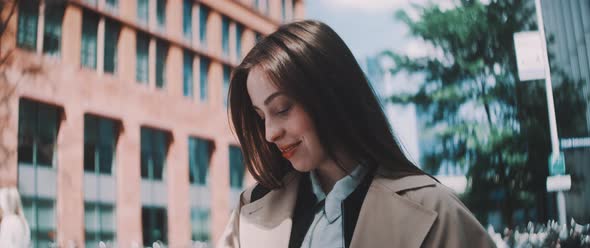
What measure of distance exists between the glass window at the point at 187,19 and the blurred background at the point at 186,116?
A: 7 cm

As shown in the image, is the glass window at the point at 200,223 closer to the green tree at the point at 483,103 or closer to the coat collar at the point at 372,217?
the green tree at the point at 483,103

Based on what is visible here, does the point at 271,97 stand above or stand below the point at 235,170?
above

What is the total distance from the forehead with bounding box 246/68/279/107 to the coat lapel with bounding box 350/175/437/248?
0.24 metres

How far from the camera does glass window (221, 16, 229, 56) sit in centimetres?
1386

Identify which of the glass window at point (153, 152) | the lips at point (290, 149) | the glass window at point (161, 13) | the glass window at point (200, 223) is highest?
the glass window at point (161, 13)

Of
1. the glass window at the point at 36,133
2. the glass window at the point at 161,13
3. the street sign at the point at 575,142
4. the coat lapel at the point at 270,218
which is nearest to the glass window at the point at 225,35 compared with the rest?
the glass window at the point at 161,13

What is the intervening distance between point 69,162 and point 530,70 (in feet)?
19.9

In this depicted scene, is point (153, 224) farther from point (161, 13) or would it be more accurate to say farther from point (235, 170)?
point (161, 13)

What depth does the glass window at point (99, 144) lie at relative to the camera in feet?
28.6

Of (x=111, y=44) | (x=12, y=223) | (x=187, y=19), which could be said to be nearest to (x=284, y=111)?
(x=12, y=223)

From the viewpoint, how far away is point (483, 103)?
8047 millimetres

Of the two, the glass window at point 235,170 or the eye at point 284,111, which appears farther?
the glass window at point 235,170

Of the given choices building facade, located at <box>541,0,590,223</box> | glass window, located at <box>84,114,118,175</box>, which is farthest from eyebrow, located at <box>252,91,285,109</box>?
glass window, located at <box>84,114,118,175</box>

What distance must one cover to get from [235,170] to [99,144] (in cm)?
455
